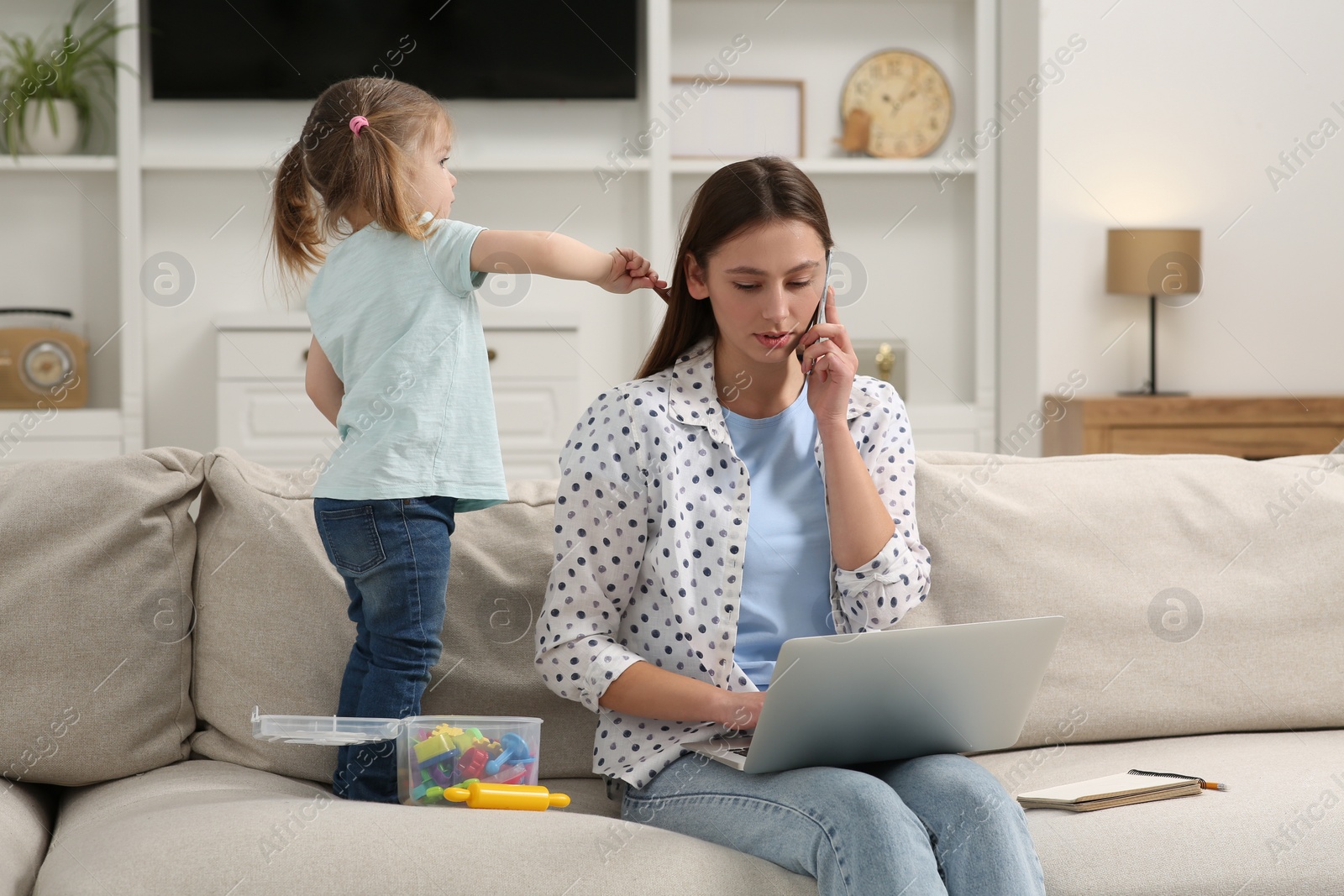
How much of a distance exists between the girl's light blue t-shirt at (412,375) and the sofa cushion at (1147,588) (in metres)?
0.64

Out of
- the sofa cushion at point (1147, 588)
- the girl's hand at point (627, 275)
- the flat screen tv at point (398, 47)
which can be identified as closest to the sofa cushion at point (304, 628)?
the girl's hand at point (627, 275)

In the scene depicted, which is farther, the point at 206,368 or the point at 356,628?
the point at 206,368

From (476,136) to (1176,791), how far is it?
3.51m

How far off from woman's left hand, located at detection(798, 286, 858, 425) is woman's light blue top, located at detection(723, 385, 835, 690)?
9 cm

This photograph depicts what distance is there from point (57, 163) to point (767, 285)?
3314 mm

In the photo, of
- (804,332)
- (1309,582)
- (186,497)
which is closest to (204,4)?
(186,497)

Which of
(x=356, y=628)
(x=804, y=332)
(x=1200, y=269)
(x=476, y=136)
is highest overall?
(x=476, y=136)

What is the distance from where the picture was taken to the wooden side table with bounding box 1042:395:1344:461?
3.65m

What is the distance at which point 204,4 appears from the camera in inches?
158

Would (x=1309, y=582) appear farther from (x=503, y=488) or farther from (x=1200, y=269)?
(x=1200, y=269)

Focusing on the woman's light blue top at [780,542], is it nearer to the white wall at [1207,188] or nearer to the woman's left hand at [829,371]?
the woman's left hand at [829,371]

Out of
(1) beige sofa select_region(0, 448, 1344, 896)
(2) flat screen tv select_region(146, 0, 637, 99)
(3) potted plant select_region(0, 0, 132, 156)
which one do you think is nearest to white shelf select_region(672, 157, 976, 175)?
(2) flat screen tv select_region(146, 0, 637, 99)

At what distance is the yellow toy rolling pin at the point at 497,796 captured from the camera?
1.27m

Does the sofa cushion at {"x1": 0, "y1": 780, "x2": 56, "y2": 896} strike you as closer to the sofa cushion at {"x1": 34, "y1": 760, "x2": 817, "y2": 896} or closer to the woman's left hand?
the sofa cushion at {"x1": 34, "y1": 760, "x2": 817, "y2": 896}
